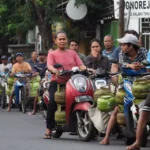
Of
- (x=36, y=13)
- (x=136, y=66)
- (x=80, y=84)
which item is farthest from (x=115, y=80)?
(x=36, y=13)

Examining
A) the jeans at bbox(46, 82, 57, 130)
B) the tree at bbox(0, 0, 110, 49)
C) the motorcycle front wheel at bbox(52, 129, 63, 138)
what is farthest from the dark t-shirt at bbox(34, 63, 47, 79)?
the jeans at bbox(46, 82, 57, 130)

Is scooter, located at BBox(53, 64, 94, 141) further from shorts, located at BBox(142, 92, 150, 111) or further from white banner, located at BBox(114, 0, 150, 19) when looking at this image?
white banner, located at BBox(114, 0, 150, 19)

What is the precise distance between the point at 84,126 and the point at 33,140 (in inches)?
42.8

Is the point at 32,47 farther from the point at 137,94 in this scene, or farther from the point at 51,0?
the point at 137,94

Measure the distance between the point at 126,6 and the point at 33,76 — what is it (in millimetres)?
6668

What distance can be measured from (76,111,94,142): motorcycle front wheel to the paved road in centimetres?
11

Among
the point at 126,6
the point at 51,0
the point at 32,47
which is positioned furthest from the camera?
the point at 32,47

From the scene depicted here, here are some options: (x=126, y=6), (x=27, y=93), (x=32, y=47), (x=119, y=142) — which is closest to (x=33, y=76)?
(x=27, y=93)

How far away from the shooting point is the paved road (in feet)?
37.5

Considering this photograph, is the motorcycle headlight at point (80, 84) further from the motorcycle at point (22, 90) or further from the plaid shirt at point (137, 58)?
the motorcycle at point (22, 90)

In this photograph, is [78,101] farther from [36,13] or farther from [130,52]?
[36,13]

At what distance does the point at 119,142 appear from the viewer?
40.3 ft

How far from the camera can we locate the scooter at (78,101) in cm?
1211

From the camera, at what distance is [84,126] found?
1214 centimetres
